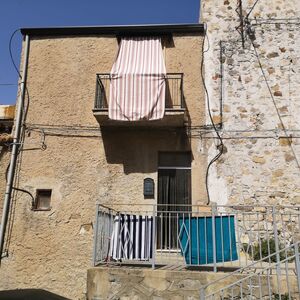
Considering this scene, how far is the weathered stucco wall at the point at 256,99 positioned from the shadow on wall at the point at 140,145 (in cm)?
87

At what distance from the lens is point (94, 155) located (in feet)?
30.4

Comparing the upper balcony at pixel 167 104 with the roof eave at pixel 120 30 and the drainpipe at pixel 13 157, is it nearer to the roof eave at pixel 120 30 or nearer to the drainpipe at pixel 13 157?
the roof eave at pixel 120 30

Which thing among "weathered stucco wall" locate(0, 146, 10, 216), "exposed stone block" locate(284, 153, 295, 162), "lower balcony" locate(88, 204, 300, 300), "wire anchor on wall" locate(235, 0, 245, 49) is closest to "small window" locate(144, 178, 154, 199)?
"lower balcony" locate(88, 204, 300, 300)

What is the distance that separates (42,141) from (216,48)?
5303 millimetres

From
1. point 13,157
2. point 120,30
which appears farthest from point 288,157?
point 13,157

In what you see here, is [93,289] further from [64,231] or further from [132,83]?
[132,83]

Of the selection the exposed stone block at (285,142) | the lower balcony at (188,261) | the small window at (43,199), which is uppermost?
the exposed stone block at (285,142)

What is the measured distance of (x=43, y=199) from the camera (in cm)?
920

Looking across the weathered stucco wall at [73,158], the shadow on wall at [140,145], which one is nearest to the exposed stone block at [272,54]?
the weathered stucco wall at [73,158]

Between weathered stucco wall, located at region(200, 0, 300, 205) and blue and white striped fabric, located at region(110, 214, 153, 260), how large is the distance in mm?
2274

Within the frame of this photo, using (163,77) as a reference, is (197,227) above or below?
below

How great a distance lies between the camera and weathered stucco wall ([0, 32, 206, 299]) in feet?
28.1

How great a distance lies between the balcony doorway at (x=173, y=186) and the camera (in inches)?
344

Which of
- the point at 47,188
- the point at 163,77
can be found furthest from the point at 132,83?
the point at 47,188
